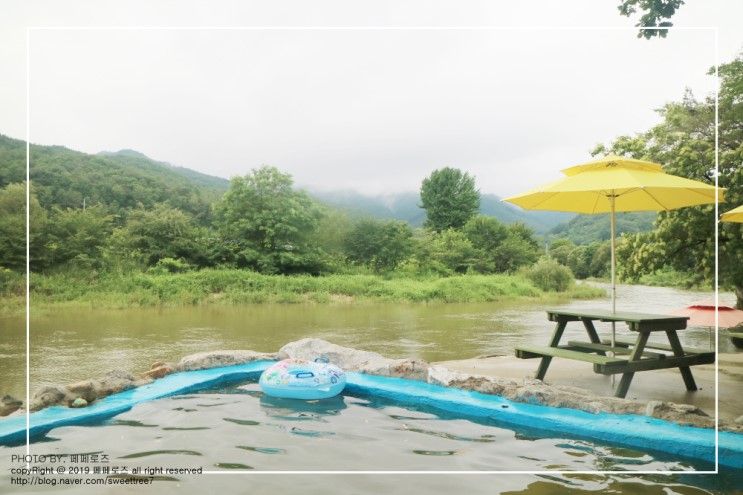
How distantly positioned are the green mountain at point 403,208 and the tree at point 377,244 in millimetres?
386

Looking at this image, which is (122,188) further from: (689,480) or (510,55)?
(689,480)

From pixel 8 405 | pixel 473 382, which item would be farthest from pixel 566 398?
pixel 8 405

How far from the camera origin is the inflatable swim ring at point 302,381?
4773 mm

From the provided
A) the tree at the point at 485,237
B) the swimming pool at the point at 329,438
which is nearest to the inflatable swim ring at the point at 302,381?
the swimming pool at the point at 329,438

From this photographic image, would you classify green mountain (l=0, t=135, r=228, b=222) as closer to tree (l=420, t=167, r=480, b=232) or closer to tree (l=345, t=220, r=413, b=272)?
tree (l=345, t=220, r=413, b=272)

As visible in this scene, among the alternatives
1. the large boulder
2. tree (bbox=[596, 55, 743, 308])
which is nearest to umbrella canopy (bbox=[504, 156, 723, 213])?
the large boulder

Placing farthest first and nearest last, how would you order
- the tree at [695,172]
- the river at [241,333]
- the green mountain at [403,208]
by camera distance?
1. the green mountain at [403,208]
2. the tree at [695,172]
3. the river at [241,333]

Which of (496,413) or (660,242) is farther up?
(660,242)

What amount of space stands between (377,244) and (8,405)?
1604 cm

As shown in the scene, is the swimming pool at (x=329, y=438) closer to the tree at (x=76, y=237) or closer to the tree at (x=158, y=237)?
the tree at (x=76, y=237)

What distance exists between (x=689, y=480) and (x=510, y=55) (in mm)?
6585

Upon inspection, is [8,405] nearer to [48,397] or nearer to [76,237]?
[48,397]

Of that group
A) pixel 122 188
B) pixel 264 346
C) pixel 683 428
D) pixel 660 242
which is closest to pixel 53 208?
pixel 122 188

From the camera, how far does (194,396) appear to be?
4902 mm
